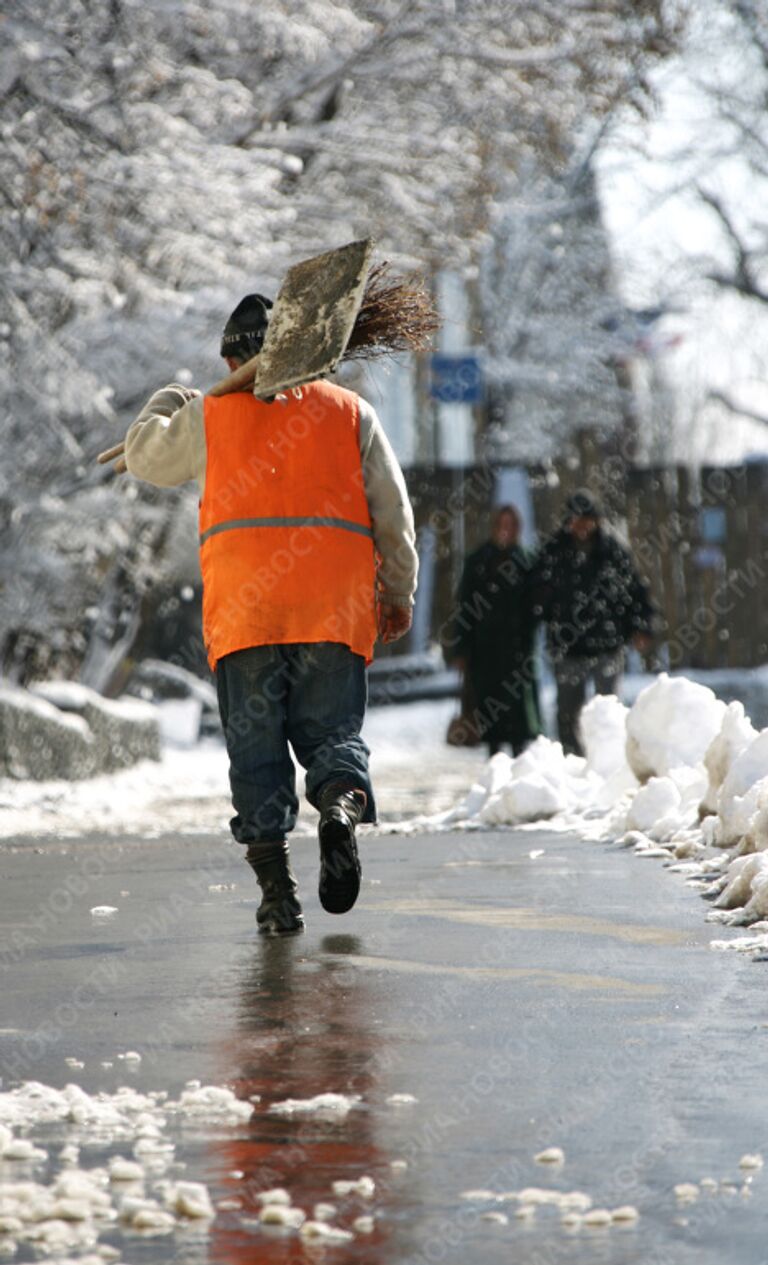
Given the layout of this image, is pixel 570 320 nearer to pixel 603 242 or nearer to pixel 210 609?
pixel 603 242

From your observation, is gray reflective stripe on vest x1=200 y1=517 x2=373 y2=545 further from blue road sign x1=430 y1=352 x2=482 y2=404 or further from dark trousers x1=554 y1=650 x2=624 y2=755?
blue road sign x1=430 y1=352 x2=482 y2=404

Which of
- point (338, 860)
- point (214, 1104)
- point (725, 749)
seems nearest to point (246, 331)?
point (338, 860)

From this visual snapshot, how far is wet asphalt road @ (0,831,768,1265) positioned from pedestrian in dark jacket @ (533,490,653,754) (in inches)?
224

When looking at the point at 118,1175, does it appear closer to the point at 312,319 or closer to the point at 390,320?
the point at 312,319

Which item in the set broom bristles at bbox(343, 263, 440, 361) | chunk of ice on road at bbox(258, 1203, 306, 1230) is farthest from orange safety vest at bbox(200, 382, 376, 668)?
chunk of ice on road at bbox(258, 1203, 306, 1230)

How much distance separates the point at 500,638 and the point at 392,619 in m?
7.59

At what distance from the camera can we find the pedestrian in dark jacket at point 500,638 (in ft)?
45.3

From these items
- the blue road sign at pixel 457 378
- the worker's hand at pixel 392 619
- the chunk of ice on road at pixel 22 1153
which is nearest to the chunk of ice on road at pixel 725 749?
the worker's hand at pixel 392 619

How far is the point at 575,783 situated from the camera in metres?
10.7

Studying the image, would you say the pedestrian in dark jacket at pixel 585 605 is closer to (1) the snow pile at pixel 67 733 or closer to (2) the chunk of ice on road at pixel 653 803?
(1) the snow pile at pixel 67 733

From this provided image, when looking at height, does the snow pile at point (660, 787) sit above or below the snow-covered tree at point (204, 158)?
below

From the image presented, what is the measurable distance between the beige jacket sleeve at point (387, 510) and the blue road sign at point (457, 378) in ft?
59.6

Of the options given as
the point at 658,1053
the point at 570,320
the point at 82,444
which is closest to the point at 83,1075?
the point at 658,1053

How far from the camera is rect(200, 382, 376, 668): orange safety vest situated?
621cm
